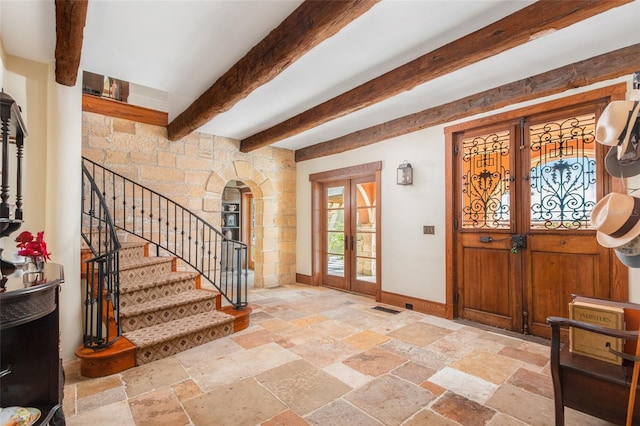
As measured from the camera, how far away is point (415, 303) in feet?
13.8

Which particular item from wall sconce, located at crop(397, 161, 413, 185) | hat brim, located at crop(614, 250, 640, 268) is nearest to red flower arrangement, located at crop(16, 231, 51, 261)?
hat brim, located at crop(614, 250, 640, 268)

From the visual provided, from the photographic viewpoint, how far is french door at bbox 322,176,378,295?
16.6 feet

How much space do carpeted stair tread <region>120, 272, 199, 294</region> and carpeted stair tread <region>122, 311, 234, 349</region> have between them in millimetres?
433

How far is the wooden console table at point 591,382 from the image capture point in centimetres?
154

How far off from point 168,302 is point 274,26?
111 inches

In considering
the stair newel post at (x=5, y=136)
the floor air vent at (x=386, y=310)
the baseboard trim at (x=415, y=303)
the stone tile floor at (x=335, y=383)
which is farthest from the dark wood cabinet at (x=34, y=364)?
the baseboard trim at (x=415, y=303)

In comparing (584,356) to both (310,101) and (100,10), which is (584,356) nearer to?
(310,101)

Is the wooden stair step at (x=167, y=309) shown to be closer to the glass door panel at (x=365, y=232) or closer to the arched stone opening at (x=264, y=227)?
the arched stone opening at (x=264, y=227)

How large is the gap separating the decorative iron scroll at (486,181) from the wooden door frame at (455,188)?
15 centimetres

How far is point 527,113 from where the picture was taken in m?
3.27

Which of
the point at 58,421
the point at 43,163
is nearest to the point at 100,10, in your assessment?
the point at 43,163

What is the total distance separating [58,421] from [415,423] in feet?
6.57

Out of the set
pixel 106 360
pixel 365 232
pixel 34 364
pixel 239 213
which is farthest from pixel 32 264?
pixel 239 213

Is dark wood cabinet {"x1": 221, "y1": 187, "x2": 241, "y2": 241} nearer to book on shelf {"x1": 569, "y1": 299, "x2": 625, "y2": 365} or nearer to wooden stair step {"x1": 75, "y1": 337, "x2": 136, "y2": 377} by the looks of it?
wooden stair step {"x1": 75, "y1": 337, "x2": 136, "y2": 377}
